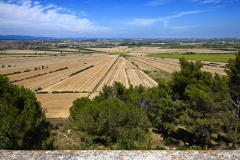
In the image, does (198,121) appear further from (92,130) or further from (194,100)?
(92,130)

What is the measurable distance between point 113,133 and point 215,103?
37.9 feet

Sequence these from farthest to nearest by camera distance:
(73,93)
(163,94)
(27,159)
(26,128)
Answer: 1. (73,93)
2. (163,94)
3. (26,128)
4. (27,159)

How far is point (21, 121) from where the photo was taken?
1273 cm

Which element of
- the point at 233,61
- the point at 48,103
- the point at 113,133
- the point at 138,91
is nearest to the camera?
the point at 233,61

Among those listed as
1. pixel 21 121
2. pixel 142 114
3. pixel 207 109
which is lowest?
pixel 142 114

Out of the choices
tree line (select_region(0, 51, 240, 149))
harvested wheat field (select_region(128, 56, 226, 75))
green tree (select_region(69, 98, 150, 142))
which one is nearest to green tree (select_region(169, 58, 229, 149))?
tree line (select_region(0, 51, 240, 149))

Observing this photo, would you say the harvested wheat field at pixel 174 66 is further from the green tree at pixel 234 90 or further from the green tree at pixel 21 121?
the green tree at pixel 21 121

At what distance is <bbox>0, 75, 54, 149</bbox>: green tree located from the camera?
40.4ft

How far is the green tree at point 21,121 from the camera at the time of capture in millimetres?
12328

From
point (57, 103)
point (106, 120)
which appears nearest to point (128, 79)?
point (57, 103)

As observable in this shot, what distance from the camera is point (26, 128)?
1316cm

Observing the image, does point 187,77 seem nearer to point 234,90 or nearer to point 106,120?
point 234,90

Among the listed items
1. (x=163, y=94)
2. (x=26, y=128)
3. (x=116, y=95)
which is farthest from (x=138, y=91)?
(x=26, y=128)

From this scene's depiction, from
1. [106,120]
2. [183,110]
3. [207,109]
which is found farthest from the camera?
[183,110]
